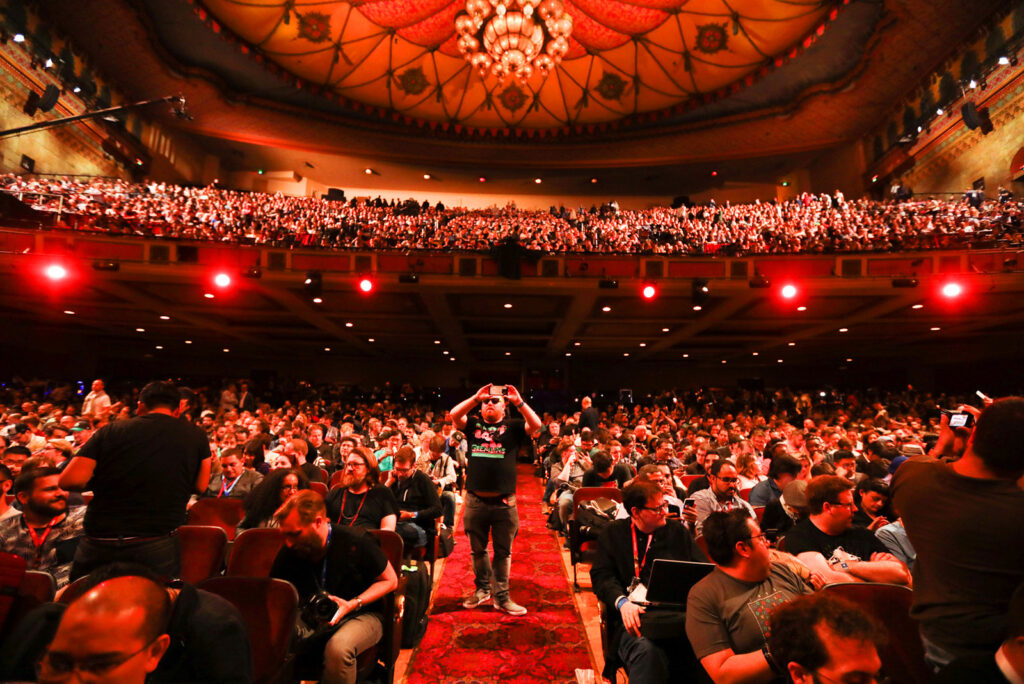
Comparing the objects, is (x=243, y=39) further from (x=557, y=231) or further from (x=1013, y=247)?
(x=1013, y=247)

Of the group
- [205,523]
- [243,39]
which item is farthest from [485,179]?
[205,523]

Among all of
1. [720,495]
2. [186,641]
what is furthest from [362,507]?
[720,495]

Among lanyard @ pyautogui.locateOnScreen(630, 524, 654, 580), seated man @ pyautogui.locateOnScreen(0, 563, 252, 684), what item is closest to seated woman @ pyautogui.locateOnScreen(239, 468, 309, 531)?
seated man @ pyautogui.locateOnScreen(0, 563, 252, 684)

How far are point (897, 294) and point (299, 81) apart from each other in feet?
63.4

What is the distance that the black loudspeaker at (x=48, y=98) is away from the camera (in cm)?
1323

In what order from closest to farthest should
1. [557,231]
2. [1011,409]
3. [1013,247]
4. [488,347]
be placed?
[1011,409]
[1013,247]
[557,231]
[488,347]

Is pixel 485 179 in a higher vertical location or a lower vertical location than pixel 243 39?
lower

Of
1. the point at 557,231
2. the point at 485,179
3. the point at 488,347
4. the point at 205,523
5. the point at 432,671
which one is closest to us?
the point at 432,671

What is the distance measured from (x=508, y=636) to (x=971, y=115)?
641 inches

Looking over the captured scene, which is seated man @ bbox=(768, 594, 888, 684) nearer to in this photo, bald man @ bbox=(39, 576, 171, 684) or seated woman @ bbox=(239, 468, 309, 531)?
bald man @ bbox=(39, 576, 171, 684)

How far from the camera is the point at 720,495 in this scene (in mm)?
3943

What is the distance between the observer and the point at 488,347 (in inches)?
715

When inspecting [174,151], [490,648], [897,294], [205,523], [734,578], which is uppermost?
[174,151]

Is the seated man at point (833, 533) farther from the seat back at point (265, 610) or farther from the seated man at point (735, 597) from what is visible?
the seat back at point (265, 610)
